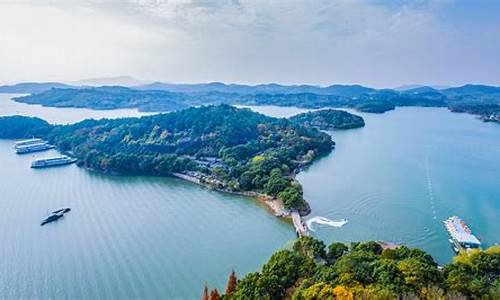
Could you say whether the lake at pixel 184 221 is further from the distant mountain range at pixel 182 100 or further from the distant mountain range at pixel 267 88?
the distant mountain range at pixel 267 88

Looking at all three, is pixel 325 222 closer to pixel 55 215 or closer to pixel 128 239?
pixel 128 239

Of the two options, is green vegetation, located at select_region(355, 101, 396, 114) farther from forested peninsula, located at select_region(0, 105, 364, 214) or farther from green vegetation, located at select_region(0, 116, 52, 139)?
green vegetation, located at select_region(0, 116, 52, 139)

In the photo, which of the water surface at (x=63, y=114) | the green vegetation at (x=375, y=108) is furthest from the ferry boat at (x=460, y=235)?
the green vegetation at (x=375, y=108)

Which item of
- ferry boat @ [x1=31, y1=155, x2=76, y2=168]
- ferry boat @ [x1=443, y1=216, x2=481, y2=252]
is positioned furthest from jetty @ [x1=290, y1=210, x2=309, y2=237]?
ferry boat @ [x1=31, y1=155, x2=76, y2=168]

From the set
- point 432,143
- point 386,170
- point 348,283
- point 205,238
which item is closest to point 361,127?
point 432,143

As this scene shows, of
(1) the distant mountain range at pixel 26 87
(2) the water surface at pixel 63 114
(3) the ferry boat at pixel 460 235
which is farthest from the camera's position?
(1) the distant mountain range at pixel 26 87
